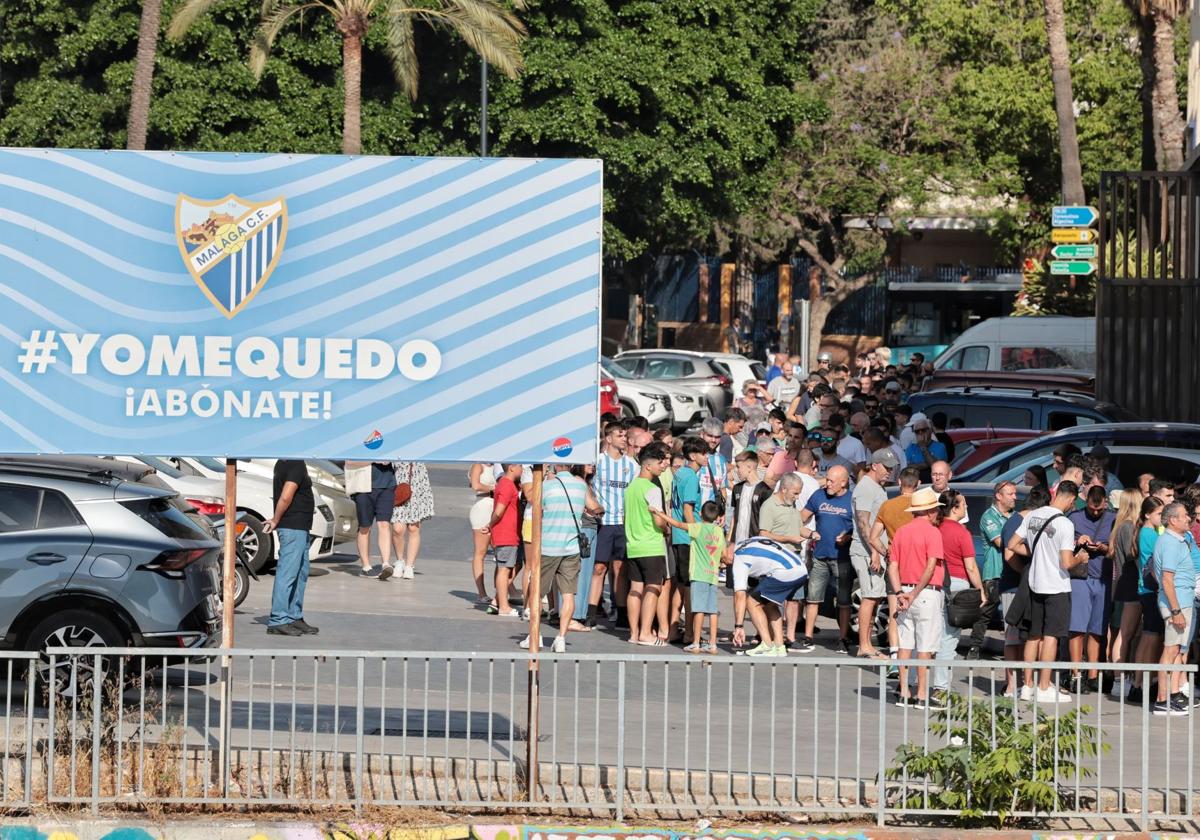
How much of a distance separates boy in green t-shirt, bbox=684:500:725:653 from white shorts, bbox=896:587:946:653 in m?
2.07

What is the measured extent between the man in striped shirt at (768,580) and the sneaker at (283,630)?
11.8ft

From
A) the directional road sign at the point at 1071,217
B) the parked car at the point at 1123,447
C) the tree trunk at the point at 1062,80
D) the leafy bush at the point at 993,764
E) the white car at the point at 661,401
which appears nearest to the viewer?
the leafy bush at the point at 993,764

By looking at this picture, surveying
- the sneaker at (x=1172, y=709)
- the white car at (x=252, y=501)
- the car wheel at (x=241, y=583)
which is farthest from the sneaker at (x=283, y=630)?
the sneaker at (x=1172, y=709)

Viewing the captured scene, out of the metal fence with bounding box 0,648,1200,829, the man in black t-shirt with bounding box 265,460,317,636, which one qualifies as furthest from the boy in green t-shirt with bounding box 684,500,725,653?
the metal fence with bounding box 0,648,1200,829

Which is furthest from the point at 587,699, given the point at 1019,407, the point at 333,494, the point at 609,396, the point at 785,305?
the point at 785,305

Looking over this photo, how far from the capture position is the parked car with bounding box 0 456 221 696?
1198 cm

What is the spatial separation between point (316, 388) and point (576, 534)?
207 inches

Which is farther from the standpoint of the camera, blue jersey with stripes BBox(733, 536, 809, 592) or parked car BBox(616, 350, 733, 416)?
parked car BBox(616, 350, 733, 416)

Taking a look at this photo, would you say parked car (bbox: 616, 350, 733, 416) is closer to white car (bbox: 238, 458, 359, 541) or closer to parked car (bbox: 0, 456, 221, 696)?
white car (bbox: 238, 458, 359, 541)

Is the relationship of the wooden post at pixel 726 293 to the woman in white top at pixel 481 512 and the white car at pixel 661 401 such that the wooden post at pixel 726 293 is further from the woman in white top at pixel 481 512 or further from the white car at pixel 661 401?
the woman in white top at pixel 481 512

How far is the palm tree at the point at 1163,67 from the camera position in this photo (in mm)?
28469

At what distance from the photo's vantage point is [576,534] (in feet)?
47.2

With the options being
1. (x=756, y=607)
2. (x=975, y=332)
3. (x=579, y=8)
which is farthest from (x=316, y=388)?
(x=579, y=8)

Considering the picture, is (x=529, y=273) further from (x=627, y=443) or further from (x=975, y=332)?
(x=975, y=332)
